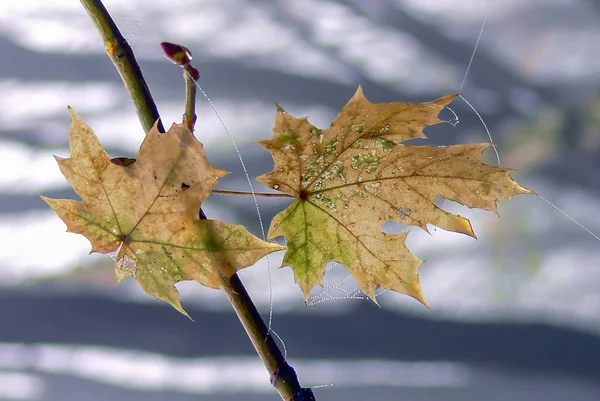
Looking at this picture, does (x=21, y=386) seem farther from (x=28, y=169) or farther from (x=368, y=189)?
(x=368, y=189)

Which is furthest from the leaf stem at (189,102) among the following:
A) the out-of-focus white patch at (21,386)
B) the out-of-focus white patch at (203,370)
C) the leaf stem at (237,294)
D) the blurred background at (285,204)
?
the out-of-focus white patch at (21,386)

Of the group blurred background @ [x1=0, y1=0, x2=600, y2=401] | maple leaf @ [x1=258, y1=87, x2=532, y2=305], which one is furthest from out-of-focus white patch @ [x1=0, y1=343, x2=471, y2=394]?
maple leaf @ [x1=258, y1=87, x2=532, y2=305]

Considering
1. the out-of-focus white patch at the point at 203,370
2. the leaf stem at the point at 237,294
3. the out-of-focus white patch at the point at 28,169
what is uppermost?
the out-of-focus white patch at the point at 28,169

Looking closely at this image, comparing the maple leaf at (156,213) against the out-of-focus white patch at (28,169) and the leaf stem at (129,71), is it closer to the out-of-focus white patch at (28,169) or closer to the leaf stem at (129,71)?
the leaf stem at (129,71)

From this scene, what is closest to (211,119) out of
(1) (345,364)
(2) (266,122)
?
(2) (266,122)

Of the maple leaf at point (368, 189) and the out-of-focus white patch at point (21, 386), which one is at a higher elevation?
the out-of-focus white patch at point (21, 386)

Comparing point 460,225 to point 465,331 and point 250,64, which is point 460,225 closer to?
point 250,64

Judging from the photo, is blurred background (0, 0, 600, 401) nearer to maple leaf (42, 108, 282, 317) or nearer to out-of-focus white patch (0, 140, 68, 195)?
out-of-focus white patch (0, 140, 68, 195)
